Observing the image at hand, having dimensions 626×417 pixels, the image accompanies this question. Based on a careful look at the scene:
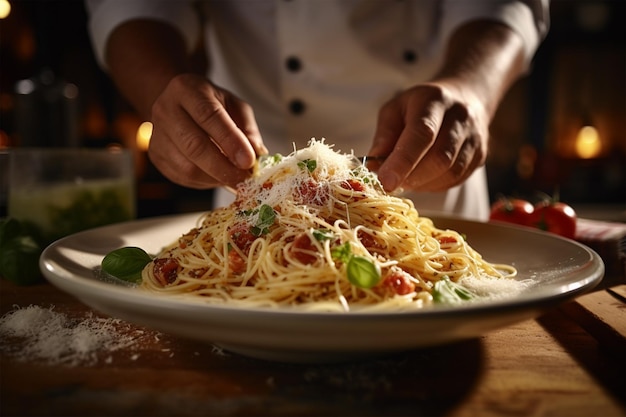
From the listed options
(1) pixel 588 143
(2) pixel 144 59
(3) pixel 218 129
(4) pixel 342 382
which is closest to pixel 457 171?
(3) pixel 218 129

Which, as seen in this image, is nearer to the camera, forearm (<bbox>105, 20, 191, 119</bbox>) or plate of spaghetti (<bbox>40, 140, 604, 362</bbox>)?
plate of spaghetti (<bbox>40, 140, 604, 362</bbox>)

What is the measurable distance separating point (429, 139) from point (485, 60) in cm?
87

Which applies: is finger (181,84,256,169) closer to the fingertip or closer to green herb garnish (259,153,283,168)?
the fingertip

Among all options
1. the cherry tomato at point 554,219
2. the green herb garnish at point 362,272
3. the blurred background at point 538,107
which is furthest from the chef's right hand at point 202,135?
the blurred background at point 538,107

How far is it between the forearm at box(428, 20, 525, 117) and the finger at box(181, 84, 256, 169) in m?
0.89

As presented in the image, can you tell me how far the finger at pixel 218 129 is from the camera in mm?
1586

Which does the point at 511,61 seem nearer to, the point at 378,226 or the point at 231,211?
the point at 378,226

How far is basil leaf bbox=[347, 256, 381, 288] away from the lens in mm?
1170

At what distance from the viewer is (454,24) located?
260 cm

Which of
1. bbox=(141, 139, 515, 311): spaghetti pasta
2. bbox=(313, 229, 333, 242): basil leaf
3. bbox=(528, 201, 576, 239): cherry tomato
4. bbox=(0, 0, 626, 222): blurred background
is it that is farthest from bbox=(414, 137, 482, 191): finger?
bbox=(0, 0, 626, 222): blurred background

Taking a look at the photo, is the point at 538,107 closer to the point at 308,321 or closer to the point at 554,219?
the point at 554,219

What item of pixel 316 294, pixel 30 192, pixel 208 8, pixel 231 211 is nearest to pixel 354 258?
pixel 316 294

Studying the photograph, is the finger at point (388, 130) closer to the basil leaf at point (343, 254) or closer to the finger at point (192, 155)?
the finger at point (192, 155)

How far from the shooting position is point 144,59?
2.26 meters
